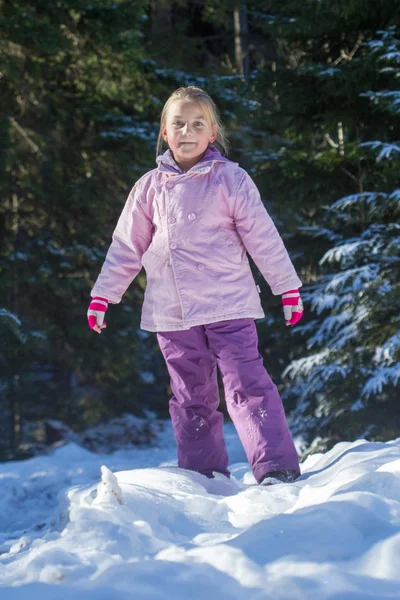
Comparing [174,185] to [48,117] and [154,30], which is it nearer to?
[48,117]

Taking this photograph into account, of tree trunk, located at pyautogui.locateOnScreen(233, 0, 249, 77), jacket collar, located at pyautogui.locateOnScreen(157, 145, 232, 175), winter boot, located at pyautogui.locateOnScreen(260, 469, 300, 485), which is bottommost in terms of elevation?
winter boot, located at pyautogui.locateOnScreen(260, 469, 300, 485)

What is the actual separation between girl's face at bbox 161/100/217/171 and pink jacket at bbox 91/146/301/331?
0.08 meters

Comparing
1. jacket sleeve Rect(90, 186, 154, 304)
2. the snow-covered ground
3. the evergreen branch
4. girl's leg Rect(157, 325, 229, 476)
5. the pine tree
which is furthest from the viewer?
the evergreen branch

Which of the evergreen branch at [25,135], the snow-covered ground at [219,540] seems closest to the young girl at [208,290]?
the snow-covered ground at [219,540]

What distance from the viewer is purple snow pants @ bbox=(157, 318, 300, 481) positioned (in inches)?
150

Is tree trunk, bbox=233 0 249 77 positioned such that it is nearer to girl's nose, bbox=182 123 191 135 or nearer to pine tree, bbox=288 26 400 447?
pine tree, bbox=288 26 400 447

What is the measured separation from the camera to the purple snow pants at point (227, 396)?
3811 millimetres

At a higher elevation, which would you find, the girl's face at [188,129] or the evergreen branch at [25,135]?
the evergreen branch at [25,135]

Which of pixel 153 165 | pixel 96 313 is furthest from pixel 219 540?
pixel 153 165

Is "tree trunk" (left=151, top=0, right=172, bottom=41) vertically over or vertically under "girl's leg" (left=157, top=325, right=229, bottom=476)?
over

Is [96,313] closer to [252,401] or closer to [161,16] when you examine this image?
[252,401]

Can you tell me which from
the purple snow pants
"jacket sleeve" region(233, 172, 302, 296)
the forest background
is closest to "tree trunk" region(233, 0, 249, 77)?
the forest background

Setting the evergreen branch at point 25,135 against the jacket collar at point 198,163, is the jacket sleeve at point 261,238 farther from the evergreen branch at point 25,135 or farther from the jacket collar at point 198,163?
the evergreen branch at point 25,135

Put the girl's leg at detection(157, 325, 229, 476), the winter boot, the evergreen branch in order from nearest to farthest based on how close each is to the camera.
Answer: the winter boot < the girl's leg at detection(157, 325, 229, 476) < the evergreen branch
